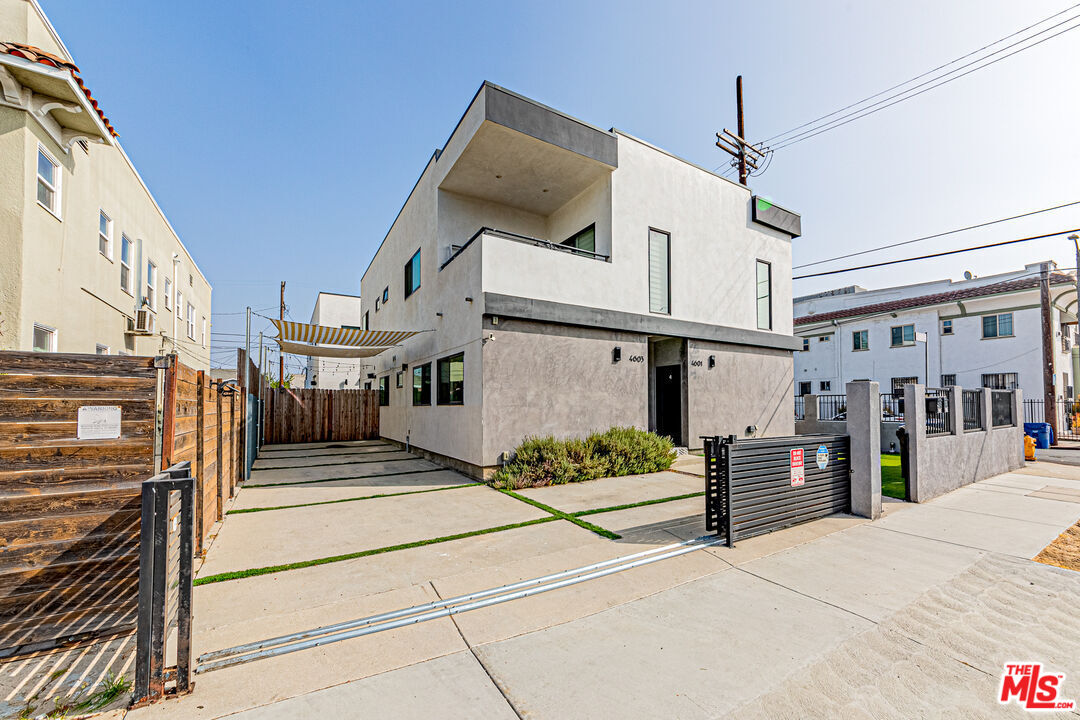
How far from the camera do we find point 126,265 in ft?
39.1

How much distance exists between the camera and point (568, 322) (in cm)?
977

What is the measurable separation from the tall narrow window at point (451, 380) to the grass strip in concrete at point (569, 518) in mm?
2883

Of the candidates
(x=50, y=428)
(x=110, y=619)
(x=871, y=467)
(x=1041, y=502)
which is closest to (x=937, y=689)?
(x=871, y=467)

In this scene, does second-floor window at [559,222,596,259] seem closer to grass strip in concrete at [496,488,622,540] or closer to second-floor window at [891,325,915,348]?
grass strip in concrete at [496,488,622,540]

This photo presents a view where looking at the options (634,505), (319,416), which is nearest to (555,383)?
(634,505)

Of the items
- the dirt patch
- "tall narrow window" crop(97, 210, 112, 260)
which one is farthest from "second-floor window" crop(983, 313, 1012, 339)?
"tall narrow window" crop(97, 210, 112, 260)

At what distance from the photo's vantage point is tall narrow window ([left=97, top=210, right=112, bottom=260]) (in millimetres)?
10327

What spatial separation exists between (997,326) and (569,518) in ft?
88.5

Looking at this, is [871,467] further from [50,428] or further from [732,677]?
[50,428]

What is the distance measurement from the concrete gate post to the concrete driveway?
0.46 meters

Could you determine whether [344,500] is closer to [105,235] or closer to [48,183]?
[48,183]

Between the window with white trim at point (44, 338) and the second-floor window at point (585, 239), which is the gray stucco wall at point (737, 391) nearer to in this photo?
the second-floor window at point (585, 239)

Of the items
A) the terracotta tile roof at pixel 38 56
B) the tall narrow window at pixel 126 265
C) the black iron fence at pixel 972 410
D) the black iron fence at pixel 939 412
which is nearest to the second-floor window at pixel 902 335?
the black iron fence at pixel 972 410

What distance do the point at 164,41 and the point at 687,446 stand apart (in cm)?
1410
